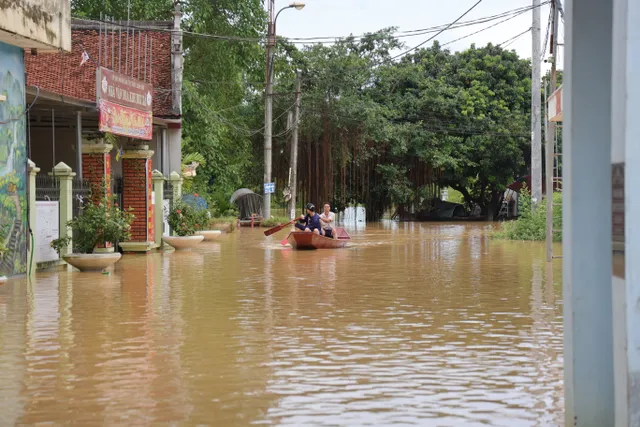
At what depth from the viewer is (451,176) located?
5628 centimetres

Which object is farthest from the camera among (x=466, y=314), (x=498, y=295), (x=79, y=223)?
(x=79, y=223)

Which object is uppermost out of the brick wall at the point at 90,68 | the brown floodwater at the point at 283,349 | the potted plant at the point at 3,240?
the brick wall at the point at 90,68

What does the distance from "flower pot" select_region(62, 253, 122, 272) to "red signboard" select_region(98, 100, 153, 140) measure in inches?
152

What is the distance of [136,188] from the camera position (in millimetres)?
25859

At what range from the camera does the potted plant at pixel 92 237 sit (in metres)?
19.2

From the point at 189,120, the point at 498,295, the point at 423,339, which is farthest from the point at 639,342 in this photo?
the point at 189,120

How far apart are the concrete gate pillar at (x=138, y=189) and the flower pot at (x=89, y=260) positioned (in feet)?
20.0

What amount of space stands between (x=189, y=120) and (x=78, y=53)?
8322 millimetres

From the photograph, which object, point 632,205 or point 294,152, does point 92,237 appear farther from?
point 294,152

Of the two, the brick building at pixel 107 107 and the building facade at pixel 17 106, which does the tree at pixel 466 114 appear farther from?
the building facade at pixel 17 106

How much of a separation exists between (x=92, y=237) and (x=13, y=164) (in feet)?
8.37

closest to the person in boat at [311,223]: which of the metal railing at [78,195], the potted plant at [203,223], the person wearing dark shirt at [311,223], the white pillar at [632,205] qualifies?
the person wearing dark shirt at [311,223]

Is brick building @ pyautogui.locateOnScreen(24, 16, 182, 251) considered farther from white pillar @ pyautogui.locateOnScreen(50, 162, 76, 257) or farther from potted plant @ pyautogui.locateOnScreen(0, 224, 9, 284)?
potted plant @ pyautogui.locateOnScreen(0, 224, 9, 284)

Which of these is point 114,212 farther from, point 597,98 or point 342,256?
point 597,98
